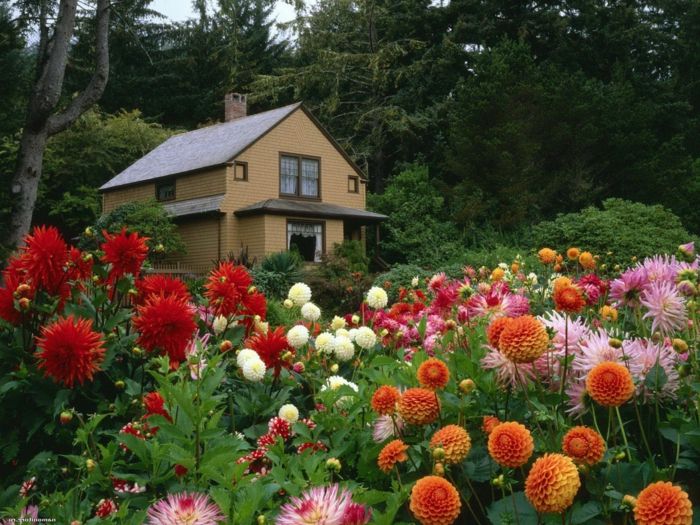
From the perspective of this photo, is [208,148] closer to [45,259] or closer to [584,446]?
[45,259]

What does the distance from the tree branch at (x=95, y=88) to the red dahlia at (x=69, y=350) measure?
10.1 meters

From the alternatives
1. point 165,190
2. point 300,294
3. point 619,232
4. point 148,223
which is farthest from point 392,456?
point 165,190

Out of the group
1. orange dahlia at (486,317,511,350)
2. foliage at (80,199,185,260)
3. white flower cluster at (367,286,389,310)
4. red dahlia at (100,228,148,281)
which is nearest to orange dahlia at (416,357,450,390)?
orange dahlia at (486,317,511,350)

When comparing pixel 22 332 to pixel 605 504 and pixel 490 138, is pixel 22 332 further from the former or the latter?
pixel 490 138

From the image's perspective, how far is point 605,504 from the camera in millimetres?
1581

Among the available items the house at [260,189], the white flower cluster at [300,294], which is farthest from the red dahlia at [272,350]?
the house at [260,189]

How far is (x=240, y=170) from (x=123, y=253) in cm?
2019

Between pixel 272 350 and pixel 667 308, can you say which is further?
pixel 272 350

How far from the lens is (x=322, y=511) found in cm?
133

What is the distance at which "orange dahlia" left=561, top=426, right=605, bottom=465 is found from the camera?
1.41m

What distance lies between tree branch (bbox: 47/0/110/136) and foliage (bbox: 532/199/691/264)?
37.1 ft

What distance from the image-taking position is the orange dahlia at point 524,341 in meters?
1.52

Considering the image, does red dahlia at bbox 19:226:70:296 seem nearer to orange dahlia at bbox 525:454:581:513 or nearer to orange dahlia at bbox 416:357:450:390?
orange dahlia at bbox 416:357:450:390

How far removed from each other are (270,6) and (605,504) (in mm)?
42721
